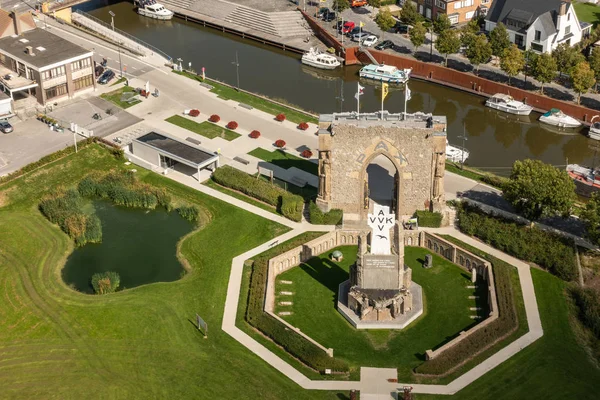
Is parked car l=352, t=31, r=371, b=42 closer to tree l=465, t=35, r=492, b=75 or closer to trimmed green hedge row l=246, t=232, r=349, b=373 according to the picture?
tree l=465, t=35, r=492, b=75

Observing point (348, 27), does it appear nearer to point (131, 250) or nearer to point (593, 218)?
point (131, 250)

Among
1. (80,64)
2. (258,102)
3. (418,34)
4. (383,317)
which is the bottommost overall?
(383,317)

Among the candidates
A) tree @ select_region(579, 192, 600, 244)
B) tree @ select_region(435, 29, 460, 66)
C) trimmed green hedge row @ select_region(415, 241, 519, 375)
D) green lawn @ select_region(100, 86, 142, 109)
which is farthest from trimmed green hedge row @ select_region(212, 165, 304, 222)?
tree @ select_region(435, 29, 460, 66)

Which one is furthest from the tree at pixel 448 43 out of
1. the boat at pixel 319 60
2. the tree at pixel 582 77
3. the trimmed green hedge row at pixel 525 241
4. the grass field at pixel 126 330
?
the grass field at pixel 126 330

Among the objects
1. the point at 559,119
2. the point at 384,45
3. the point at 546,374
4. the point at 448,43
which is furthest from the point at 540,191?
the point at 384,45

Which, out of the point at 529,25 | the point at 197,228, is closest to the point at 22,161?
the point at 197,228

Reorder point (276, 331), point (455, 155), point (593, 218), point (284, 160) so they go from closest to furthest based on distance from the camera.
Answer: point (276, 331) < point (593, 218) < point (284, 160) < point (455, 155)

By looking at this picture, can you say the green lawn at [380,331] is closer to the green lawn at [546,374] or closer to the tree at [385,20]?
the green lawn at [546,374]
